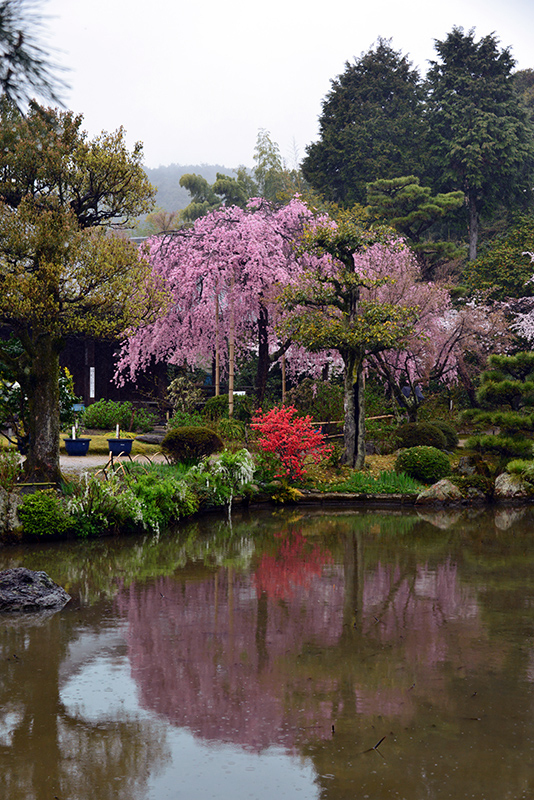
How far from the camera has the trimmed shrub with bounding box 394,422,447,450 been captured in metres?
19.2

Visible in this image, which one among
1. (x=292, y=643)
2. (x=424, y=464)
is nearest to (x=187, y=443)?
(x=424, y=464)

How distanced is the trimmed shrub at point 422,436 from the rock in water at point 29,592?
1262 centimetres

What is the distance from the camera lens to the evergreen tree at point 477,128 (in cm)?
3794

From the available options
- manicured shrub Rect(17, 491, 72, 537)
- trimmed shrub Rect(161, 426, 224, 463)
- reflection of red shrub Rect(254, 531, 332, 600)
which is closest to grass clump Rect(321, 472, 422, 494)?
trimmed shrub Rect(161, 426, 224, 463)

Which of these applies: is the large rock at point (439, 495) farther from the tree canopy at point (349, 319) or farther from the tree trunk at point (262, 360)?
the tree trunk at point (262, 360)

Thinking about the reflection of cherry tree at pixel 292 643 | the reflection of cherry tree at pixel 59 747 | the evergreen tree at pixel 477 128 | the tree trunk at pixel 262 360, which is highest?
the evergreen tree at pixel 477 128

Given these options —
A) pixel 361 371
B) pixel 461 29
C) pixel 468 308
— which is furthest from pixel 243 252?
pixel 461 29

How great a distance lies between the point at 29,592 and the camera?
26.2 feet

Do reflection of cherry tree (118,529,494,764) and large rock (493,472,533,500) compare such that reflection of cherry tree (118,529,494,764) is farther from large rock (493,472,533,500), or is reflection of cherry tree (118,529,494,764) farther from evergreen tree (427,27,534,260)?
evergreen tree (427,27,534,260)

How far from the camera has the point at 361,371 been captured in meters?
18.4

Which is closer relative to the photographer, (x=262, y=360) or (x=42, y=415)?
(x=42, y=415)

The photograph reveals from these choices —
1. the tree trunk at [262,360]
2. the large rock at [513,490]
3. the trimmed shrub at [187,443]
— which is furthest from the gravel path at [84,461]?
the large rock at [513,490]

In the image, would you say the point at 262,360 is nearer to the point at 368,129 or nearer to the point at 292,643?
the point at 292,643

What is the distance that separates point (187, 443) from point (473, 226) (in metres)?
28.2
